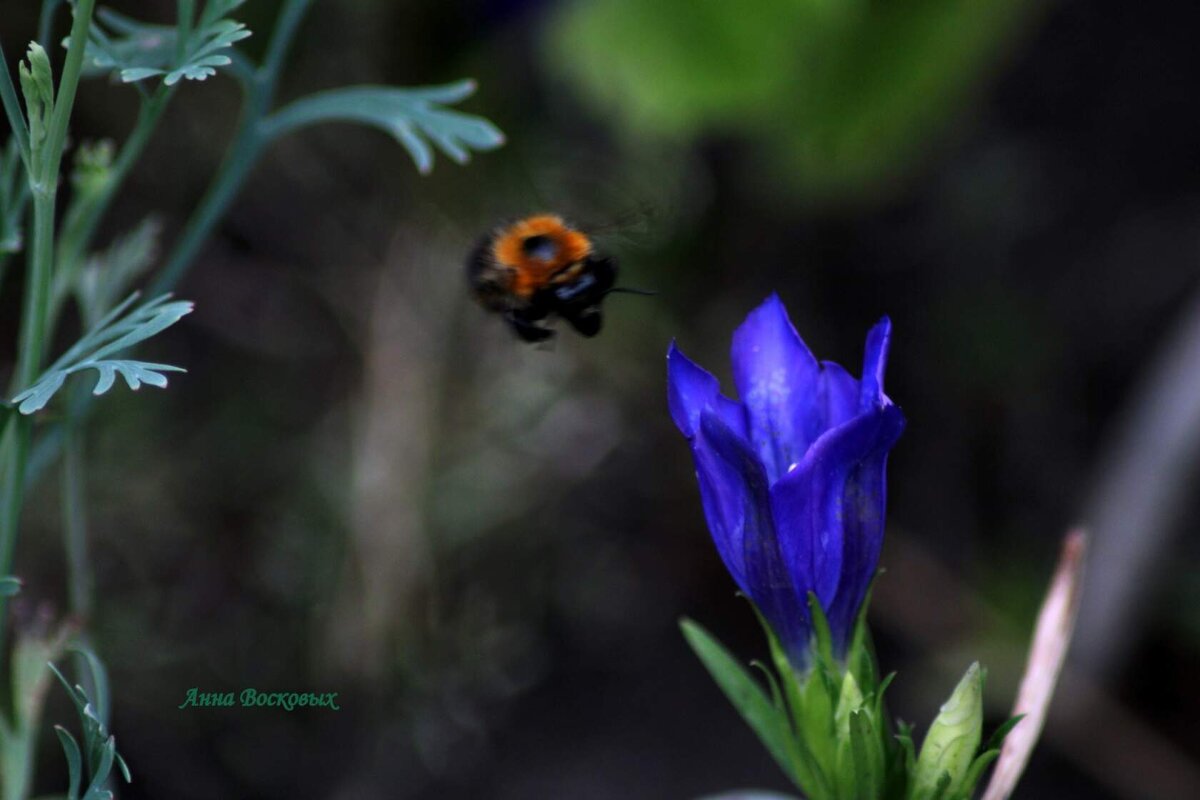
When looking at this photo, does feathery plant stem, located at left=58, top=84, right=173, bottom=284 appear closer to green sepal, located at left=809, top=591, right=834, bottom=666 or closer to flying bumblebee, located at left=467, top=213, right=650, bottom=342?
flying bumblebee, located at left=467, top=213, right=650, bottom=342

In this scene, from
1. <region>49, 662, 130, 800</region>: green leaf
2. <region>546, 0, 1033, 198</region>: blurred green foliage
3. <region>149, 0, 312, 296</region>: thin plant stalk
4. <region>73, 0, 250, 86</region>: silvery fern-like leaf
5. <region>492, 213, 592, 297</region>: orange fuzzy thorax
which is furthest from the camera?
<region>546, 0, 1033, 198</region>: blurred green foliage

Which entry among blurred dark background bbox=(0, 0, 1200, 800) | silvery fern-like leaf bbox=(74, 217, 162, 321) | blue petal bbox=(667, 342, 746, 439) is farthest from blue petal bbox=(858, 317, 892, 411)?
blurred dark background bbox=(0, 0, 1200, 800)

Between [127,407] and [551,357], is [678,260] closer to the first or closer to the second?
[551,357]

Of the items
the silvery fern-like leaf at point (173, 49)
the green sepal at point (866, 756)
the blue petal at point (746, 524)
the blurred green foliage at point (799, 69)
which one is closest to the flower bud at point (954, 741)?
the green sepal at point (866, 756)

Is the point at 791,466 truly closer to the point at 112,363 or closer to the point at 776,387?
the point at 776,387

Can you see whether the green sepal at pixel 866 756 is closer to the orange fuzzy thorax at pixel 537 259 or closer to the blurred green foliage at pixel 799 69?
the orange fuzzy thorax at pixel 537 259

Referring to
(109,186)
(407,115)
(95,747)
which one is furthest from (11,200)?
(95,747)
